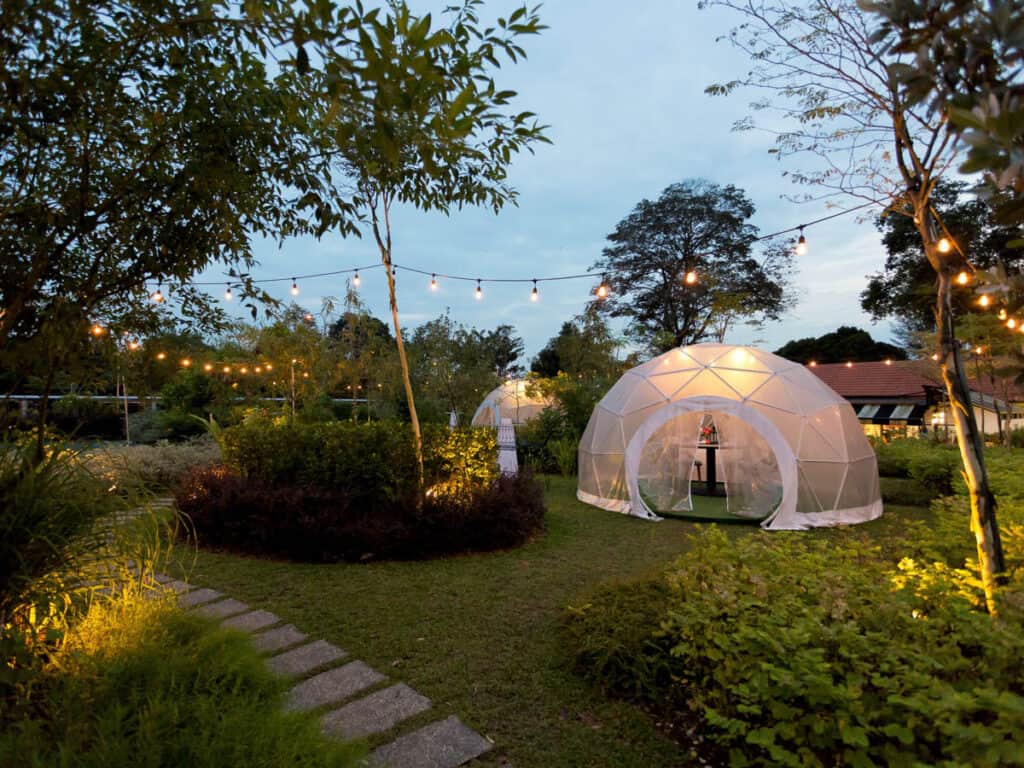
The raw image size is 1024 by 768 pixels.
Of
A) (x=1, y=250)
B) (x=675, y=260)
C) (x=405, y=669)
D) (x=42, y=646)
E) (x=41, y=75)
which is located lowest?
(x=405, y=669)

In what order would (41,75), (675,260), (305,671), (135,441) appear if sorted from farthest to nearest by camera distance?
(675,260), (135,441), (305,671), (41,75)

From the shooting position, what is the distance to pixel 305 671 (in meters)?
3.43

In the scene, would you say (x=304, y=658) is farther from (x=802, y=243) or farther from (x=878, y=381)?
(x=878, y=381)

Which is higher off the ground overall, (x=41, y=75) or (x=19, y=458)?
(x=41, y=75)

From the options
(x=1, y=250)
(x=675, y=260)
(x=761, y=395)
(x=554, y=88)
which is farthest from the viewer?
(x=675, y=260)

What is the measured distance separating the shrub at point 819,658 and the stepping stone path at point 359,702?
1.07 metres

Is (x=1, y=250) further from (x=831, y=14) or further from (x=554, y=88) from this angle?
(x=831, y=14)

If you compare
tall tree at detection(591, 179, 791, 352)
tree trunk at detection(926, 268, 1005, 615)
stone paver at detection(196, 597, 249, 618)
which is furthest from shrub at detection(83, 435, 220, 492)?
tall tree at detection(591, 179, 791, 352)

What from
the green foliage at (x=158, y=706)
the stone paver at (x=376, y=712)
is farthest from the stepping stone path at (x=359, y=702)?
the green foliage at (x=158, y=706)

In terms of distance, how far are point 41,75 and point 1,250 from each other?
0.71m

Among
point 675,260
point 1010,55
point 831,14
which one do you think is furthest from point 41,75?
point 675,260

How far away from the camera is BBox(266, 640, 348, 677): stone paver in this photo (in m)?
3.43

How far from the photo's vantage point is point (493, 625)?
14.2ft

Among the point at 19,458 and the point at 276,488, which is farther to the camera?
the point at 276,488
